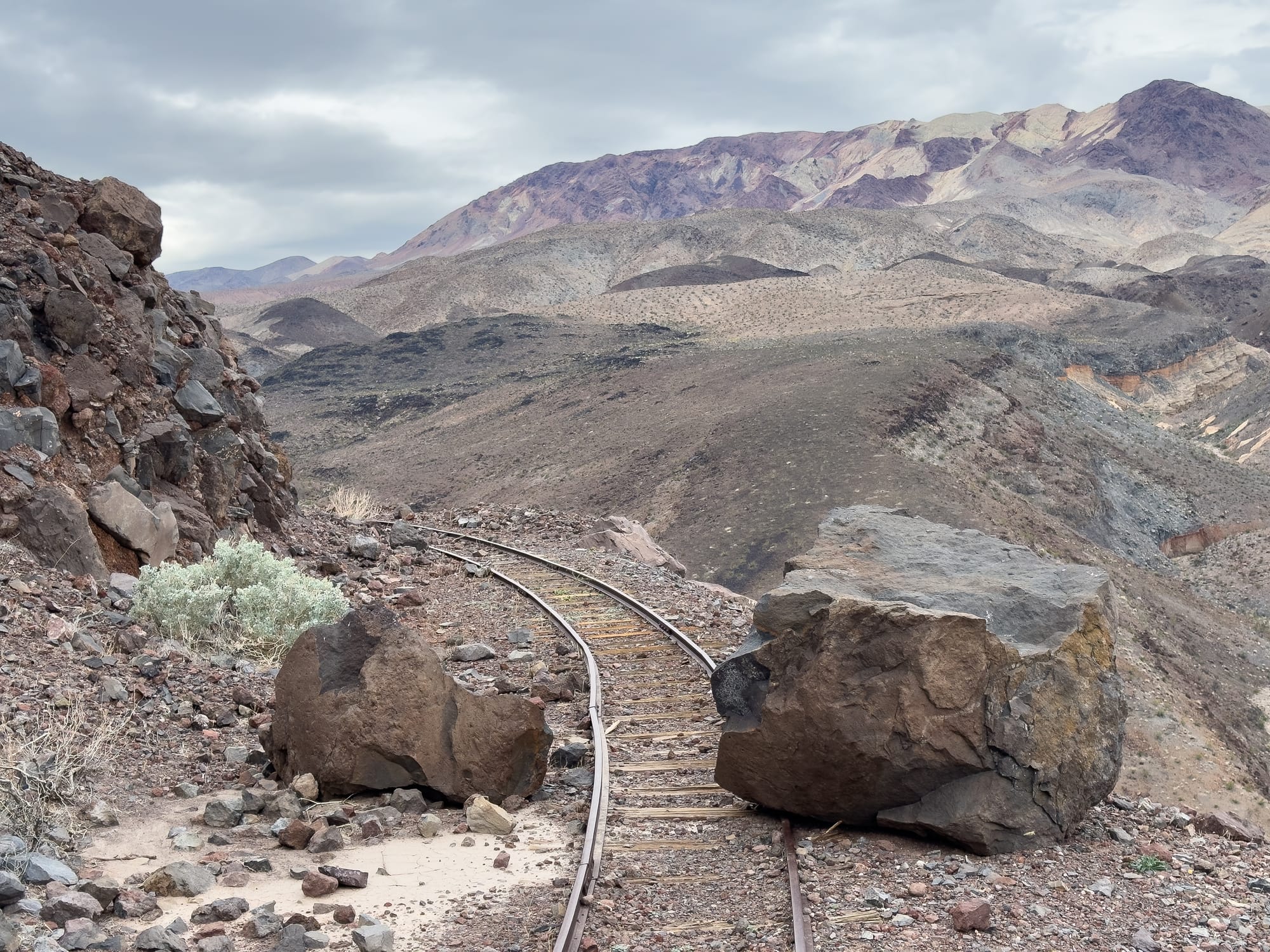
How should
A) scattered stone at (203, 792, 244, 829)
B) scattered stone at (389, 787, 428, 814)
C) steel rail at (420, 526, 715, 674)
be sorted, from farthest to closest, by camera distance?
steel rail at (420, 526, 715, 674)
scattered stone at (389, 787, 428, 814)
scattered stone at (203, 792, 244, 829)

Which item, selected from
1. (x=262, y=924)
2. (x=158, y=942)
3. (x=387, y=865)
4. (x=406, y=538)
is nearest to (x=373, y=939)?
(x=262, y=924)

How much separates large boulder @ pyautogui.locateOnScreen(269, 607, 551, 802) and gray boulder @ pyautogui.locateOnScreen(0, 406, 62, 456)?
520cm

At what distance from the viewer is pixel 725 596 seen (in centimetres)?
1528

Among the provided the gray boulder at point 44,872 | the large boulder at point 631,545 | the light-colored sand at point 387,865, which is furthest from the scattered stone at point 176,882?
the large boulder at point 631,545

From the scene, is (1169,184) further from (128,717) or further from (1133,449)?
(128,717)

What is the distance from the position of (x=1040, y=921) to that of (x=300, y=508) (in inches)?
601

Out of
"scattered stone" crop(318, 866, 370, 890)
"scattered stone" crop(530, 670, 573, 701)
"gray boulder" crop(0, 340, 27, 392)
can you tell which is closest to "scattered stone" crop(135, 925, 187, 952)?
"scattered stone" crop(318, 866, 370, 890)

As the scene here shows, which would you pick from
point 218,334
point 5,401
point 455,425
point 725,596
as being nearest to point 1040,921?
point 725,596

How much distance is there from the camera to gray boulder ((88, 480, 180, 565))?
11.5 meters

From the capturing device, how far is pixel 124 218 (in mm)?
14172

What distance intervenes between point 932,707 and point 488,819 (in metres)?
2.90

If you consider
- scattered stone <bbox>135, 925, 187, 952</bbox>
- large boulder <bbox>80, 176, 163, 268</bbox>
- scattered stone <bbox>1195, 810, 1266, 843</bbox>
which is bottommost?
scattered stone <bbox>1195, 810, 1266, 843</bbox>

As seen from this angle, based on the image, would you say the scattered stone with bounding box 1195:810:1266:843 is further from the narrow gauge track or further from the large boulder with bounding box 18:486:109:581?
the large boulder with bounding box 18:486:109:581

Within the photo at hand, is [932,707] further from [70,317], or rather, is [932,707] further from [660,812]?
[70,317]
